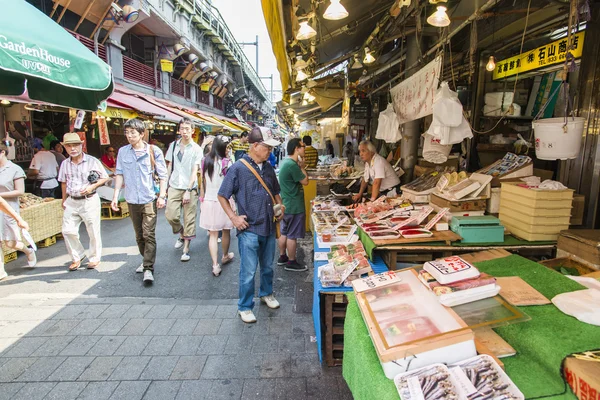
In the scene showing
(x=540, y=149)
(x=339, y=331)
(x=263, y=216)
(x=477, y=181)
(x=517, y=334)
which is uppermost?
(x=540, y=149)

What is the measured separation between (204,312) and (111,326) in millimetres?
1047

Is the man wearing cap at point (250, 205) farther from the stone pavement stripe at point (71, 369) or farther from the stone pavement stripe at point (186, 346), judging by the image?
the stone pavement stripe at point (71, 369)

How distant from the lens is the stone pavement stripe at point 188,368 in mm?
3066

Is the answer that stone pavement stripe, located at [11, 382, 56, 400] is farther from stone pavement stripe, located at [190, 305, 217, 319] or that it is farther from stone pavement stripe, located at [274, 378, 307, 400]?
stone pavement stripe, located at [274, 378, 307, 400]

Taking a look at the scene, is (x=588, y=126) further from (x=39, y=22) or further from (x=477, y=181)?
(x=39, y=22)

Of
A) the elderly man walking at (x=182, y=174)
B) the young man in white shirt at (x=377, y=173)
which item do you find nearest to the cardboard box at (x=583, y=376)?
the young man in white shirt at (x=377, y=173)

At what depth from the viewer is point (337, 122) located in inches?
688

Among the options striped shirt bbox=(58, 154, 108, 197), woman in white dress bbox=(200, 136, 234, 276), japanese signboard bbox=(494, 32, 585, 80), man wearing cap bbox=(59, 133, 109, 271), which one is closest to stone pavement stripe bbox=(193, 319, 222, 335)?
woman in white dress bbox=(200, 136, 234, 276)

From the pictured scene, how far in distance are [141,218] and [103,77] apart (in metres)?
2.79

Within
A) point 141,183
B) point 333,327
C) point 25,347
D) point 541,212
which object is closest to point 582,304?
point 541,212

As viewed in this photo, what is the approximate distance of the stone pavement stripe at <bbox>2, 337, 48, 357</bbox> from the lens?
11.2 feet

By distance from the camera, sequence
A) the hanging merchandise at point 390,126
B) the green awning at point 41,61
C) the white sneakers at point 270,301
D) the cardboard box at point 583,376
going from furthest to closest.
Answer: the hanging merchandise at point 390,126, the white sneakers at point 270,301, the green awning at point 41,61, the cardboard box at point 583,376

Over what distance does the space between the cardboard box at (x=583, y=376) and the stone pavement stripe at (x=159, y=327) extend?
3607 millimetres

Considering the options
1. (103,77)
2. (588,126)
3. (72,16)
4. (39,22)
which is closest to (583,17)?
(588,126)
